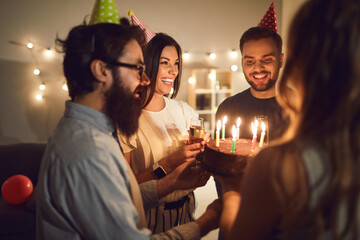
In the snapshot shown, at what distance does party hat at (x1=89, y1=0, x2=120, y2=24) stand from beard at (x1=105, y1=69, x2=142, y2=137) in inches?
11.7

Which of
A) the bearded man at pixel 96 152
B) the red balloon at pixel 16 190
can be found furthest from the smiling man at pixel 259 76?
the red balloon at pixel 16 190

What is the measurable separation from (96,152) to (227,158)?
63 centimetres

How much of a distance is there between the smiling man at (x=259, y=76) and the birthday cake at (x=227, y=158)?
0.74 metres

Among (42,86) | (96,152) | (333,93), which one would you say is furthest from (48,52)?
(333,93)

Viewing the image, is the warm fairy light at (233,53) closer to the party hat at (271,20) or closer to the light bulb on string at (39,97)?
the party hat at (271,20)

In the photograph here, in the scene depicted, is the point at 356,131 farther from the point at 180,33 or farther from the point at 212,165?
the point at 180,33

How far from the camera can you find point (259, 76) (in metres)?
2.17

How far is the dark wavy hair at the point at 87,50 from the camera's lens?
1.13 metres

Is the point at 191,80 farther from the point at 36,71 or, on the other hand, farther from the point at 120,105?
the point at 120,105

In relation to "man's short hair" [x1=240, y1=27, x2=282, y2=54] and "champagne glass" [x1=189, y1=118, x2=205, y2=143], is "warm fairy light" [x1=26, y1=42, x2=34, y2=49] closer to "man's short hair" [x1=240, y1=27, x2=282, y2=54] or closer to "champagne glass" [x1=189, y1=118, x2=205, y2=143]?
"man's short hair" [x1=240, y1=27, x2=282, y2=54]

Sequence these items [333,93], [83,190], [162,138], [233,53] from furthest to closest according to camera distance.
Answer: [233,53] → [162,138] → [83,190] → [333,93]

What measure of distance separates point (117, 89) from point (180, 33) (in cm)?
506

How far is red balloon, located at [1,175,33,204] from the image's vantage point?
111 inches

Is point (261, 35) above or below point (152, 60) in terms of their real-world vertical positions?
above
